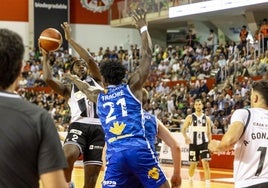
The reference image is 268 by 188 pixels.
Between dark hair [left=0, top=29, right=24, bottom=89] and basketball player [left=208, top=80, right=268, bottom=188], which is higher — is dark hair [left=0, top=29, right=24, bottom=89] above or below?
above

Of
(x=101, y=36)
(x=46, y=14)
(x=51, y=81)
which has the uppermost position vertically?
(x=46, y=14)

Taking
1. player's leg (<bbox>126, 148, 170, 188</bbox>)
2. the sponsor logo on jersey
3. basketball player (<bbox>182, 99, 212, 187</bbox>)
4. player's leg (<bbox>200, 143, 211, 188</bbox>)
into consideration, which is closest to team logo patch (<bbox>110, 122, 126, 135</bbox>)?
player's leg (<bbox>126, 148, 170, 188</bbox>)

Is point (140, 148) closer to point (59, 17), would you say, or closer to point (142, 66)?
point (142, 66)

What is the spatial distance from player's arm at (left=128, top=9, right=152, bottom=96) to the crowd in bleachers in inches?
459

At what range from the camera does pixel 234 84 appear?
63.9ft

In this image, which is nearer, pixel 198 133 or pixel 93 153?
pixel 93 153

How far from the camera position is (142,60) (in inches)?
229

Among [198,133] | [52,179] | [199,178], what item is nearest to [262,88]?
[52,179]

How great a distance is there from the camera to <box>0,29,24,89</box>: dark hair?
8.20 feet

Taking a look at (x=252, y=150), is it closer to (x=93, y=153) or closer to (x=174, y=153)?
(x=174, y=153)

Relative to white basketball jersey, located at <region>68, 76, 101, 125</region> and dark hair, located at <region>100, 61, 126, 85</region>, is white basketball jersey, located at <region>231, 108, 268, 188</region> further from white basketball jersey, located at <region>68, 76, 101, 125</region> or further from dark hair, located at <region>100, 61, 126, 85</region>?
white basketball jersey, located at <region>68, 76, 101, 125</region>

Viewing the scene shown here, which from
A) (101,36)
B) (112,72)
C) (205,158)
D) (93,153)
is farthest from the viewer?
(101,36)

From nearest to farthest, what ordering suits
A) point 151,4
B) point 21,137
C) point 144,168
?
point 21,137 < point 144,168 < point 151,4

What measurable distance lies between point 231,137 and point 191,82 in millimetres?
17474
